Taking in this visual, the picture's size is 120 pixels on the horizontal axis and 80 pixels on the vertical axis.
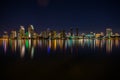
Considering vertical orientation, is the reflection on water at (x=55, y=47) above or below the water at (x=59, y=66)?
above

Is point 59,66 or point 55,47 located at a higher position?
point 55,47

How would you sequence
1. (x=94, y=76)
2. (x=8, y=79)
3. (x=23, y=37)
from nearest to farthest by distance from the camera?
(x=8, y=79) < (x=94, y=76) < (x=23, y=37)

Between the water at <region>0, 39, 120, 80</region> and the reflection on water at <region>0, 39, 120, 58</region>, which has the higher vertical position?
the reflection on water at <region>0, 39, 120, 58</region>

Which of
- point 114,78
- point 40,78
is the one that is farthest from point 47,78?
point 114,78

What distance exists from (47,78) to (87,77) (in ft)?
9.42

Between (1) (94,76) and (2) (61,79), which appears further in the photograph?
(1) (94,76)

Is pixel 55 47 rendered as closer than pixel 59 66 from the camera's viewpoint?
No

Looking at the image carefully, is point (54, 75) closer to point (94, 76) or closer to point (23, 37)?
point (94, 76)

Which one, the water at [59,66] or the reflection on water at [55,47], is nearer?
the water at [59,66]

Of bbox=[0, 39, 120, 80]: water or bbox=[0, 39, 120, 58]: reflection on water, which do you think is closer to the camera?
bbox=[0, 39, 120, 80]: water

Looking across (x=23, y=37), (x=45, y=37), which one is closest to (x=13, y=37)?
(x=23, y=37)

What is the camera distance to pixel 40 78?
1345 centimetres

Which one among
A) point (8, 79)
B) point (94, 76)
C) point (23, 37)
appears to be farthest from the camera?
point (23, 37)

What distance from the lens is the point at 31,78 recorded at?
44.1 ft
